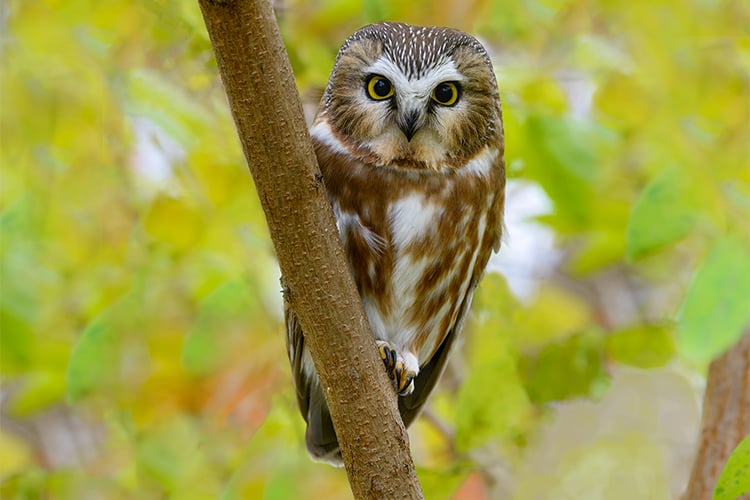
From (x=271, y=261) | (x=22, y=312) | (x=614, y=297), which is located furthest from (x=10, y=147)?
(x=614, y=297)

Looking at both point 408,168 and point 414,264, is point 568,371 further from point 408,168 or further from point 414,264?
point 408,168

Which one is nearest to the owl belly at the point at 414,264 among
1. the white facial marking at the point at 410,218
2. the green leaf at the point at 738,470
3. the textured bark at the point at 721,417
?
the white facial marking at the point at 410,218

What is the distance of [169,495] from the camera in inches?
102

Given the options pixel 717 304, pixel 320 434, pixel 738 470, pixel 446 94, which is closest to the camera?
pixel 738 470

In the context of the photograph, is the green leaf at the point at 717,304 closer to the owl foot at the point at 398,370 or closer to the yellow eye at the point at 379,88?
the owl foot at the point at 398,370

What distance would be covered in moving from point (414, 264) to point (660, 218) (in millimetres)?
604

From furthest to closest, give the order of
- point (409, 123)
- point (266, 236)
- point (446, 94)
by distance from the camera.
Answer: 1. point (266, 236)
2. point (446, 94)
3. point (409, 123)

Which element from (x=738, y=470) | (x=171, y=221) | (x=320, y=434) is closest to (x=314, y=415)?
(x=320, y=434)

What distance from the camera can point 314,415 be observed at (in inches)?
105

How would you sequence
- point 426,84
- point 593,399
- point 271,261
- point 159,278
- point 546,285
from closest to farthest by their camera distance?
point 426,84 < point 593,399 < point 159,278 < point 271,261 < point 546,285

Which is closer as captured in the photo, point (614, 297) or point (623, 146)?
point (623, 146)

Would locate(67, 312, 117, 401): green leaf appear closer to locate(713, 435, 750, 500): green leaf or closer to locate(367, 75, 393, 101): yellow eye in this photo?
locate(367, 75, 393, 101): yellow eye

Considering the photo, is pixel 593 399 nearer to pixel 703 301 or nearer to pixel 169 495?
pixel 703 301

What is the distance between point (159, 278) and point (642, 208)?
1313 millimetres
